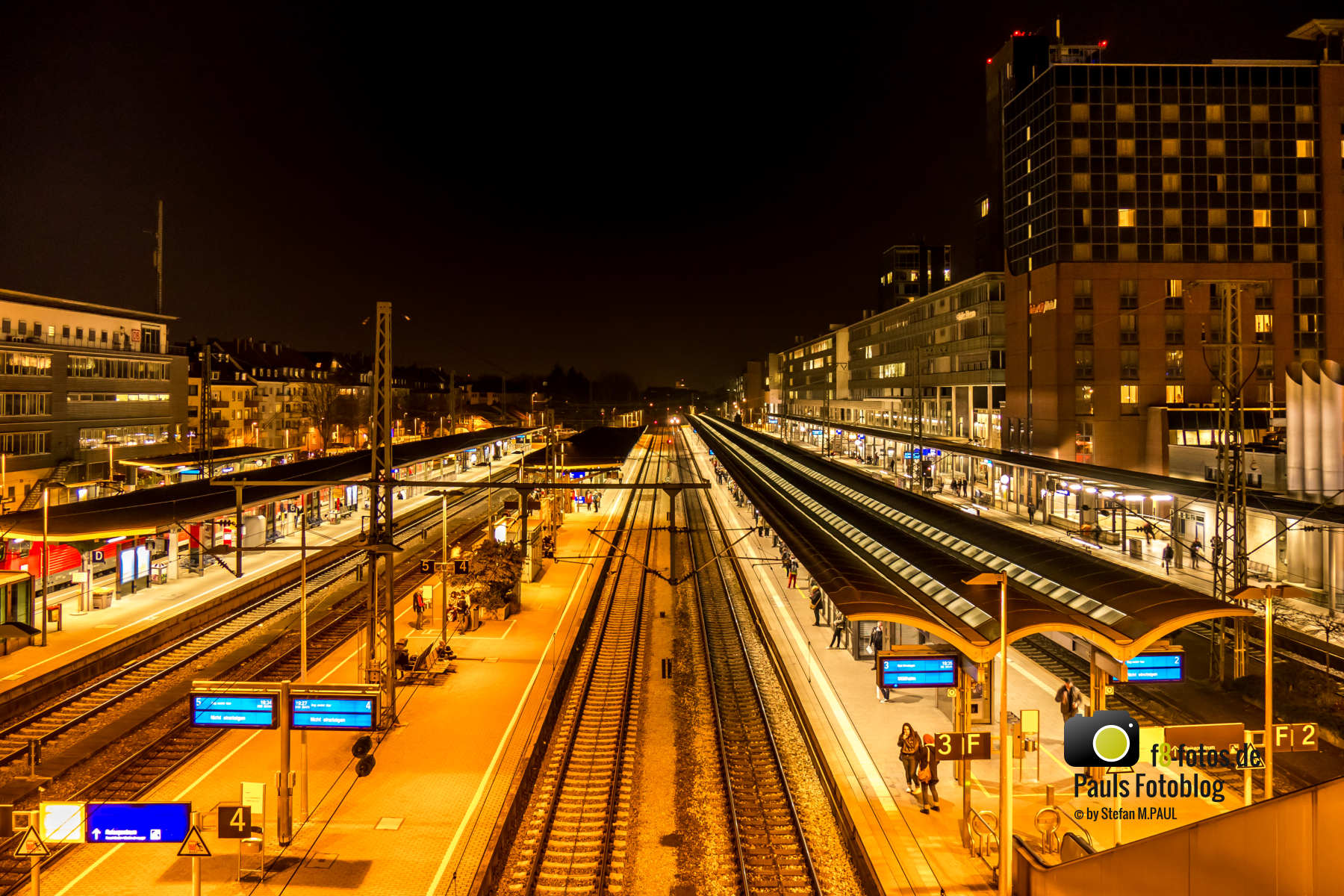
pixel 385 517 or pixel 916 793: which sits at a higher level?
pixel 385 517

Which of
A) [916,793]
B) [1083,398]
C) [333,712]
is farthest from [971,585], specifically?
[1083,398]

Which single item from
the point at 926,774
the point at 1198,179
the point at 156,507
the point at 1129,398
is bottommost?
the point at 926,774

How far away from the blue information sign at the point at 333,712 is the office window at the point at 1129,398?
55.9 metres

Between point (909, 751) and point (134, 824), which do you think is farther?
point (909, 751)

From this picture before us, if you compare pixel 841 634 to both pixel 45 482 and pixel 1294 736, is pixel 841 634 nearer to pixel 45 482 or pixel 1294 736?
pixel 1294 736

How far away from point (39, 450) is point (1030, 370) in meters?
60.4

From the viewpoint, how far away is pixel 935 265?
120500mm

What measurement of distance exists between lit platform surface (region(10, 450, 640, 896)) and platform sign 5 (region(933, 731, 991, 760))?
20.7 ft

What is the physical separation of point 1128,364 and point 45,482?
62226 millimetres

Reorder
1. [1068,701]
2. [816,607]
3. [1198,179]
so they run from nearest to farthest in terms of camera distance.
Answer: [1068,701], [816,607], [1198,179]

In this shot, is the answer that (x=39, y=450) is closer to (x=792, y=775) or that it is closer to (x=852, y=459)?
(x=792, y=775)

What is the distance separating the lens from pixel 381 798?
13102 mm

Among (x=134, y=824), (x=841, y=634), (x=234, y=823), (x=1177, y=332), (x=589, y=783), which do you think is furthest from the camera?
(x=1177, y=332)

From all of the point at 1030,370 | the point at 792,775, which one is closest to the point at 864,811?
the point at 792,775
